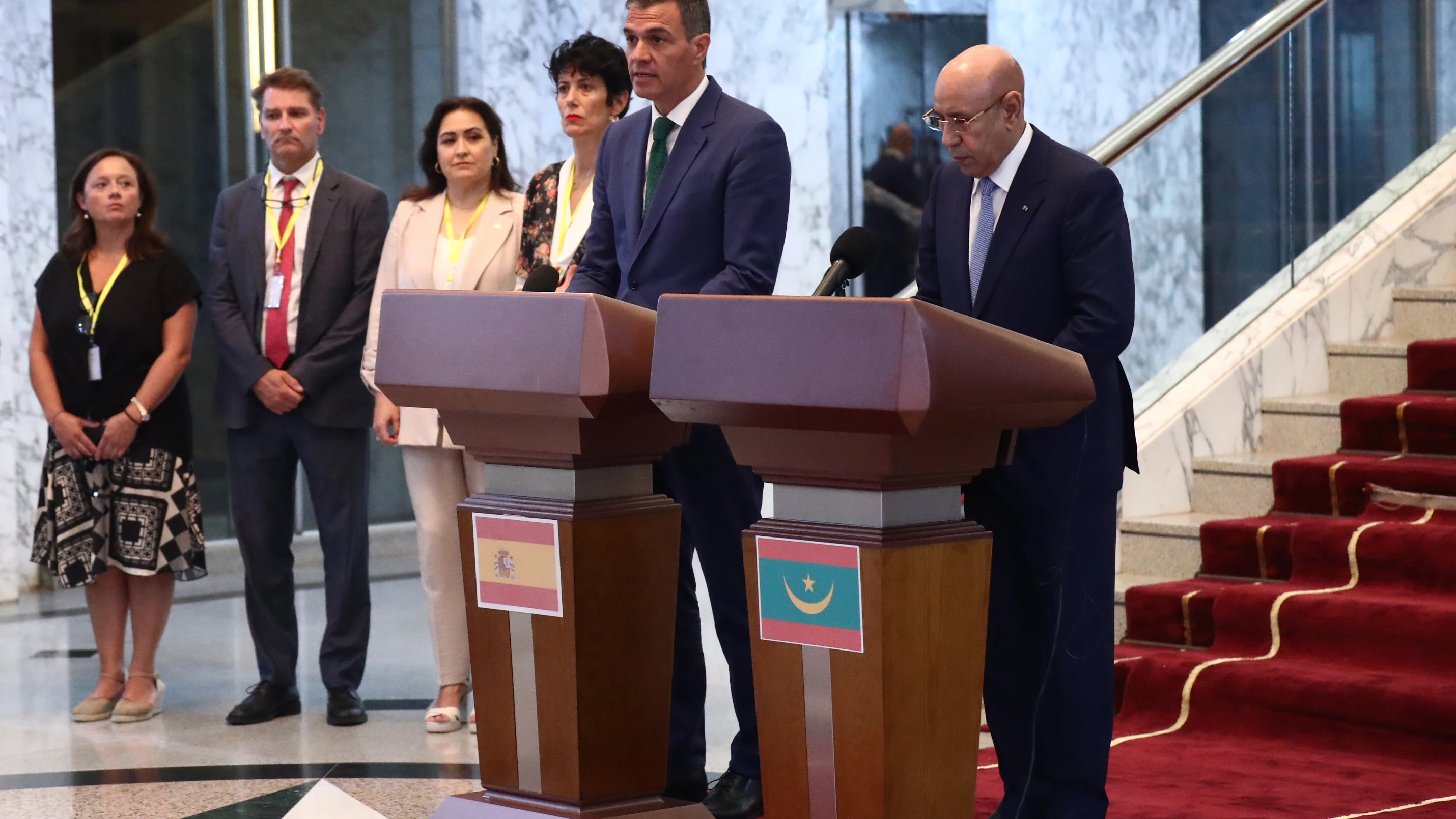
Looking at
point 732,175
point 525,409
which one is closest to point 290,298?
point 732,175

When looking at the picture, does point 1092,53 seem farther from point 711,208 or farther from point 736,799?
point 736,799

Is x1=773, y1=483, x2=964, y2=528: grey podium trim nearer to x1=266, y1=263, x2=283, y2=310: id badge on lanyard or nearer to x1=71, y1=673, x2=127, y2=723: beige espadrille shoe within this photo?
x1=266, y1=263, x2=283, y2=310: id badge on lanyard

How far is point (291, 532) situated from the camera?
196 inches

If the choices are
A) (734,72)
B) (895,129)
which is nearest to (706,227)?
(734,72)

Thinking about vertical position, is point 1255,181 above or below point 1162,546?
above

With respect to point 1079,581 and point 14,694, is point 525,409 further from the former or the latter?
point 14,694

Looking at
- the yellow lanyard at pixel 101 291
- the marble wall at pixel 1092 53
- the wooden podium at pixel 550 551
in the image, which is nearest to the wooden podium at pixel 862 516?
the wooden podium at pixel 550 551

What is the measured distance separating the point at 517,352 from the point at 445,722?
2203mm

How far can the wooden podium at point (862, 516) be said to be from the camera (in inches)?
88.0

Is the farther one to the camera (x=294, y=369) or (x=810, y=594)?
(x=294, y=369)

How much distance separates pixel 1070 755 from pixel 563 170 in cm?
215

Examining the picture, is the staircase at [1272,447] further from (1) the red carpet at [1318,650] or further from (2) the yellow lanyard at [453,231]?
(2) the yellow lanyard at [453,231]

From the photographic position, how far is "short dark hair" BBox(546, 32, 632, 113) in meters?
4.27

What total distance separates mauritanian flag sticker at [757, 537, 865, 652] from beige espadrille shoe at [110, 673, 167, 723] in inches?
118
